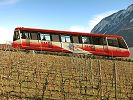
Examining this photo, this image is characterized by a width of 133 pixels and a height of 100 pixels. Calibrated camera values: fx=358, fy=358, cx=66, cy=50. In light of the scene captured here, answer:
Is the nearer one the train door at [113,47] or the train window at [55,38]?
the train window at [55,38]

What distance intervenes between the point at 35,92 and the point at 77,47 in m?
28.2

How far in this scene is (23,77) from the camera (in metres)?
17.6

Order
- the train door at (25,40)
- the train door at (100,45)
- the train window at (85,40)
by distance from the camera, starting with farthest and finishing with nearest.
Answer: the train door at (100,45), the train window at (85,40), the train door at (25,40)

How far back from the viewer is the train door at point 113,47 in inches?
1695

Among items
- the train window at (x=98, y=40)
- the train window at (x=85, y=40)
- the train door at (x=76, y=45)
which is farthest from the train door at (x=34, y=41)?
the train window at (x=98, y=40)

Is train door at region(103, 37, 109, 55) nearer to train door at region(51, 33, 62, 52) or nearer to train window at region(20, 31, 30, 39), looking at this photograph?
train door at region(51, 33, 62, 52)

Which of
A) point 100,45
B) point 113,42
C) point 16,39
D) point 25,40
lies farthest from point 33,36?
point 113,42

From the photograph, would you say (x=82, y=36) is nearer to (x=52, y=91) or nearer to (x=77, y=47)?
(x=77, y=47)

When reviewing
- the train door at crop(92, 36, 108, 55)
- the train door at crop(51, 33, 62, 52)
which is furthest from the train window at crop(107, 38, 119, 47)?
the train door at crop(51, 33, 62, 52)

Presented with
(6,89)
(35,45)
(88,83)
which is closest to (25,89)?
(6,89)

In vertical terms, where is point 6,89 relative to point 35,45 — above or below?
below

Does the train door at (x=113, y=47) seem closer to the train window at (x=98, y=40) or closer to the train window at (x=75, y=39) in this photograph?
the train window at (x=98, y=40)

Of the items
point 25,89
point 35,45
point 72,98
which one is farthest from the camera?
point 35,45

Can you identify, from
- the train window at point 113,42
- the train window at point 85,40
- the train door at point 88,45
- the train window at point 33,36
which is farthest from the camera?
the train window at point 113,42
